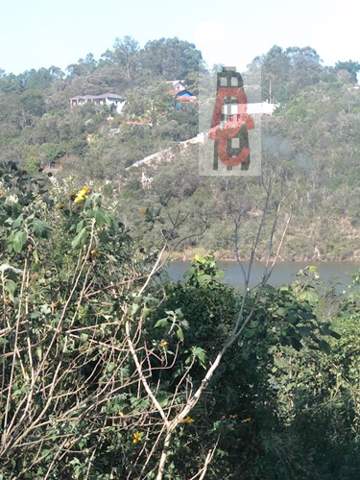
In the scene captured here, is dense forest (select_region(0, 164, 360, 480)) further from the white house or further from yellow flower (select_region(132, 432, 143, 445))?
the white house

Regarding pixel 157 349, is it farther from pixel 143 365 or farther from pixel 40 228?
pixel 40 228

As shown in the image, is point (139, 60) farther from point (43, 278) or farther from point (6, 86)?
point (43, 278)

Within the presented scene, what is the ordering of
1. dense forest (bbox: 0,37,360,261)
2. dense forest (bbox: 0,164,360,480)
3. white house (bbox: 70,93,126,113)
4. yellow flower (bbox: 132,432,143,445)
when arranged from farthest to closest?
1. white house (bbox: 70,93,126,113)
2. dense forest (bbox: 0,37,360,261)
3. yellow flower (bbox: 132,432,143,445)
4. dense forest (bbox: 0,164,360,480)

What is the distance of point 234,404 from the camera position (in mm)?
2516

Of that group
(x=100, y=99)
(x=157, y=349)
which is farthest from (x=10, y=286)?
(x=100, y=99)

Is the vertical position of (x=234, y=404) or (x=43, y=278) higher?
(x=43, y=278)

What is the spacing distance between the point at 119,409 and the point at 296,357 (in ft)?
4.83

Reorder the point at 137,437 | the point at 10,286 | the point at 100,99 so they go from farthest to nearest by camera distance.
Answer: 1. the point at 100,99
2. the point at 137,437
3. the point at 10,286

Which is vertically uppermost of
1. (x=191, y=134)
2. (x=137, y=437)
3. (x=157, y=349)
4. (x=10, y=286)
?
(x=10, y=286)

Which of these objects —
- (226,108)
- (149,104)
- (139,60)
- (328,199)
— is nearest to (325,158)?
(328,199)

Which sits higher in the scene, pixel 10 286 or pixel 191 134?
pixel 10 286

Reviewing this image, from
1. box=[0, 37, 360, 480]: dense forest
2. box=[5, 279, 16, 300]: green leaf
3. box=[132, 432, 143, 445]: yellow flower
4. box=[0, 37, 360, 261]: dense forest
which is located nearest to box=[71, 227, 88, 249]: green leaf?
box=[0, 37, 360, 480]: dense forest

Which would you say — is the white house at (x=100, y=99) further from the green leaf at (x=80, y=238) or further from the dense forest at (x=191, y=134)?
the green leaf at (x=80, y=238)

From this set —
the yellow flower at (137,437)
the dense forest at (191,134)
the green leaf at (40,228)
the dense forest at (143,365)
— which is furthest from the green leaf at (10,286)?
the dense forest at (191,134)
